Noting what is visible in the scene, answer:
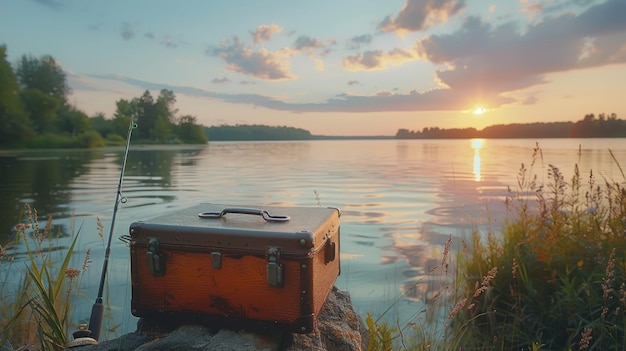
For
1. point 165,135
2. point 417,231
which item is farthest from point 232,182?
point 165,135

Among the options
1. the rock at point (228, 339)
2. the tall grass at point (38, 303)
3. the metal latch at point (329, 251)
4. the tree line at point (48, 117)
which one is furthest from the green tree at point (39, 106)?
the metal latch at point (329, 251)

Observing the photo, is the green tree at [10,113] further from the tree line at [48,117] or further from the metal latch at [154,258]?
the metal latch at [154,258]

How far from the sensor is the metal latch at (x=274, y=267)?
2.62 m

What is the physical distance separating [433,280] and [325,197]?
8.42m

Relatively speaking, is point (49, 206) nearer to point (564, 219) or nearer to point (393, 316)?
point (393, 316)

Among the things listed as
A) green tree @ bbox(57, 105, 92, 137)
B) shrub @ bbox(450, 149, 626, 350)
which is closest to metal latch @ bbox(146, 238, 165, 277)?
shrub @ bbox(450, 149, 626, 350)

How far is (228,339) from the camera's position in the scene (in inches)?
104

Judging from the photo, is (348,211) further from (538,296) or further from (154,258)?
(154,258)

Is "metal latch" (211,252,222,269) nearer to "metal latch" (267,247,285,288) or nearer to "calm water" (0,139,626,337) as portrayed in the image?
"metal latch" (267,247,285,288)

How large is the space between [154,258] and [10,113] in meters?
59.7

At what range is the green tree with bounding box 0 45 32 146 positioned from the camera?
169ft

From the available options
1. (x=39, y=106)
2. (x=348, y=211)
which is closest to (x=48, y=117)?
(x=39, y=106)

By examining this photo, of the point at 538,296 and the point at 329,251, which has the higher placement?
the point at 329,251

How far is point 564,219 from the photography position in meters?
5.23
